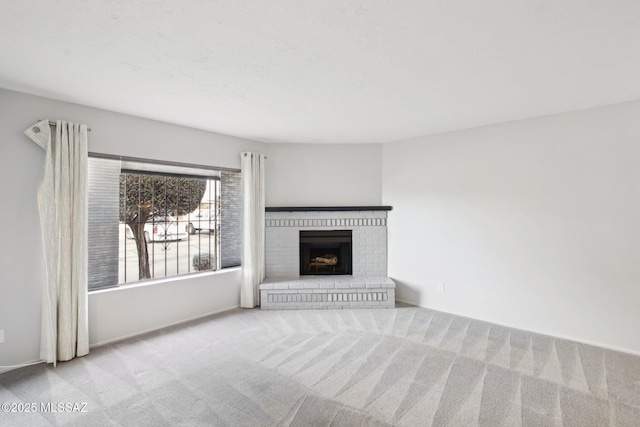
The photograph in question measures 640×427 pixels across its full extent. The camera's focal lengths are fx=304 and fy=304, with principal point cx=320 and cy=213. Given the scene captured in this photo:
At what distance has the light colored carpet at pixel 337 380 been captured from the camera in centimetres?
205

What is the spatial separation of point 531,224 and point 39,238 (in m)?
5.11

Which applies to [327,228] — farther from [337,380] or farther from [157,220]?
[337,380]

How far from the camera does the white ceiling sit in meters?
1.63

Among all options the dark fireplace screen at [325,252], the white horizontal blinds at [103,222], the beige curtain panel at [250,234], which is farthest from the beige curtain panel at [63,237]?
the dark fireplace screen at [325,252]

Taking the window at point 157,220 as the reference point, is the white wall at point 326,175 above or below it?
above

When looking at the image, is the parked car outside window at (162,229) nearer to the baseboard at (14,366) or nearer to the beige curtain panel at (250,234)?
the beige curtain panel at (250,234)

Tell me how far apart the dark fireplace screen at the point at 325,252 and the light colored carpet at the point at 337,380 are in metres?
1.46

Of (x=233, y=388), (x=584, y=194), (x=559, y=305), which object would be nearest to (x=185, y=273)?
(x=233, y=388)

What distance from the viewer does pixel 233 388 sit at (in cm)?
237

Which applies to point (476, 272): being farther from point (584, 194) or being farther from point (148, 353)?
point (148, 353)

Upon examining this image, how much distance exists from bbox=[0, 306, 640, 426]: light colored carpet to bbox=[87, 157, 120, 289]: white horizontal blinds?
0.75 m

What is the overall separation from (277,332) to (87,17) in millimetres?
3123

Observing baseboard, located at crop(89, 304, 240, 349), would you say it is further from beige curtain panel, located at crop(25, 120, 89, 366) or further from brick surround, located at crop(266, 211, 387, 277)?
brick surround, located at crop(266, 211, 387, 277)

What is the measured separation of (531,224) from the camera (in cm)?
352
